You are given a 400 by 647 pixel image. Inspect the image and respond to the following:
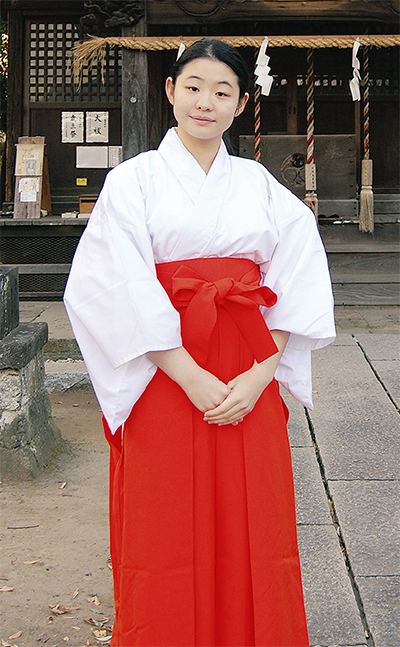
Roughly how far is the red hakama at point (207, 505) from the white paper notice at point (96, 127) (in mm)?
6758

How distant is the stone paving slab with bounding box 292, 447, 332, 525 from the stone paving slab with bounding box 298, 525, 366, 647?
0.08 meters

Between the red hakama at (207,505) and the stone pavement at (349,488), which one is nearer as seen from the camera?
the red hakama at (207,505)

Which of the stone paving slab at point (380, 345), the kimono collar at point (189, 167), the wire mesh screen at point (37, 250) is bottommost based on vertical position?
the stone paving slab at point (380, 345)

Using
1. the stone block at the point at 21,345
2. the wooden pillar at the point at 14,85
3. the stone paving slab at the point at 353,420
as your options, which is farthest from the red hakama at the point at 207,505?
the wooden pillar at the point at 14,85

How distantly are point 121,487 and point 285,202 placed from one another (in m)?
0.96

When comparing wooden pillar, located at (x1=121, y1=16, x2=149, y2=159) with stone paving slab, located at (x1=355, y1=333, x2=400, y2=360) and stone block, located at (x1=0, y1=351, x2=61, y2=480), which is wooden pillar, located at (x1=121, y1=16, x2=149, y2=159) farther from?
stone block, located at (x1=0, y1=351, x2=61, y2=480)

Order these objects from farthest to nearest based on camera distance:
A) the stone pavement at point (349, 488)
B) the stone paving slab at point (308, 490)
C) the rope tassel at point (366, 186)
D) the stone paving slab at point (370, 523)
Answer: the rope tassel at point (366, 186), the stone paving slab at point (308, 490), the stone paving slab at point (370, 523), the stone pavement at point (349, 488)

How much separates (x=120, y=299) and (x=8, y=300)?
1.97 m

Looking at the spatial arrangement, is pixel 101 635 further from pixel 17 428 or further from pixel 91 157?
pixel 91 157

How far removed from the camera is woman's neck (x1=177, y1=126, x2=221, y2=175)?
1.97m

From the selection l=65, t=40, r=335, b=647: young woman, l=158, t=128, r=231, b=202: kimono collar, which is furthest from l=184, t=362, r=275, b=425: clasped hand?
l=158, t=128, r=231, b=202: kimono collar

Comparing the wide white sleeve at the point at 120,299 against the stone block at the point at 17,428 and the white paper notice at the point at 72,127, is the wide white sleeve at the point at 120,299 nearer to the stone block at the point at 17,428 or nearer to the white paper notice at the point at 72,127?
the stone block at the point at 17,428

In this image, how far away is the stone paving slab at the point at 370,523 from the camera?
2.63 metres

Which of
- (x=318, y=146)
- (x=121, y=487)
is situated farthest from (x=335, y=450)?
(x=318, y=146)
